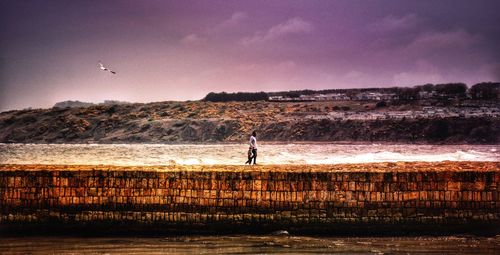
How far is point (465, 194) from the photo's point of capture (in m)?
9.31

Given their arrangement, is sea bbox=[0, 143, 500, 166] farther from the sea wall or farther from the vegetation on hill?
the vegetation on hill

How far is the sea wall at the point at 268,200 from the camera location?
923 cm

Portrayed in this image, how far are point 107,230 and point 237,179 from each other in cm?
235

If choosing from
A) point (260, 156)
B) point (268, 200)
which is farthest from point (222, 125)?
point (268, 200)

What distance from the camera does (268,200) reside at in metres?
9.27

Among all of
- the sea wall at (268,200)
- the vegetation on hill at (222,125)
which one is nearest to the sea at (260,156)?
the sea wall at (268,200)

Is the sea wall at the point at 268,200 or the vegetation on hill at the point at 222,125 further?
the vegetation on hill at the point at 222,125

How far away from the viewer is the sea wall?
923 centimetres

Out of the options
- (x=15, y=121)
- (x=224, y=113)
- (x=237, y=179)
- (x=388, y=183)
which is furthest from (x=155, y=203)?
(x=15, y=121)

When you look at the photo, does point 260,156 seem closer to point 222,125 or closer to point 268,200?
point 268,200

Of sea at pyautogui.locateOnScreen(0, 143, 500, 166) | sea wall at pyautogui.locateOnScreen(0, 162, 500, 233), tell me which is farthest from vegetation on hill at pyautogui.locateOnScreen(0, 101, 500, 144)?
sea wall at pyautogui.locateOnScreen(0, 162, 500, 233)

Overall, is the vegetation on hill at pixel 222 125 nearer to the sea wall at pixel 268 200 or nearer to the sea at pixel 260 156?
the sea at pixel 260 156

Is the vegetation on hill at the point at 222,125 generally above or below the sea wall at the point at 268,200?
above

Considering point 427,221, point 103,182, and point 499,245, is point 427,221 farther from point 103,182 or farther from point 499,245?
point 103,182
